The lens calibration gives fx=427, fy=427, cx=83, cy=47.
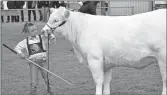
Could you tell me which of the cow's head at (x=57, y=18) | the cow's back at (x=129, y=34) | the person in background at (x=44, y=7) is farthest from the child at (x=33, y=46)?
the person in background at (x=44, y=7)

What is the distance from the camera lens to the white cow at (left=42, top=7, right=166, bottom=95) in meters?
5.47

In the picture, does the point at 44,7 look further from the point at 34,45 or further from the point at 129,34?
the point at 129,34

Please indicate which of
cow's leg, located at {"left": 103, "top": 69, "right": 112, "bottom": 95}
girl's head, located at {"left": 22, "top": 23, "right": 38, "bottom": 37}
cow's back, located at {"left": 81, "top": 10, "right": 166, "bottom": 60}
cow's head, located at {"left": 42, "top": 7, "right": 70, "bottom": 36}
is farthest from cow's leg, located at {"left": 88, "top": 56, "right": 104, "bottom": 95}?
girl's head, located at {"left": 22, "top": 23, "right": 38, "bottom": 37}

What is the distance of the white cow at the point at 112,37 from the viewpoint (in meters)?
5.47

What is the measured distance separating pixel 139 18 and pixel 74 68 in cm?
492

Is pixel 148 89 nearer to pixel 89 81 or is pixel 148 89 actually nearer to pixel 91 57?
pixel 89 81

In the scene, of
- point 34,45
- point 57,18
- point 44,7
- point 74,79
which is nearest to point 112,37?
point 57,18

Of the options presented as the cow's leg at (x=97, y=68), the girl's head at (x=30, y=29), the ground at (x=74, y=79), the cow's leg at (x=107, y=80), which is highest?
the girl's head at (x=30, y=29)

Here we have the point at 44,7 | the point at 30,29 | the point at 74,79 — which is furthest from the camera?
the point at 44,7

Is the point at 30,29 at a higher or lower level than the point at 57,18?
lower

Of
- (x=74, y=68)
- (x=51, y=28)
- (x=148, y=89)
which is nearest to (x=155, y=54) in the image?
(x=51, y=28)

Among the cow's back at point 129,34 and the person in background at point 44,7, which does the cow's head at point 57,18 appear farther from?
the person in background at point 44,7

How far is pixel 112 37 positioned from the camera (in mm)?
5668

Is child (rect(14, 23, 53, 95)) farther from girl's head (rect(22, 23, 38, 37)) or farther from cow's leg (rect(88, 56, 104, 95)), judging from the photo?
cow's leg (rect(88, 56, 104, 95))
